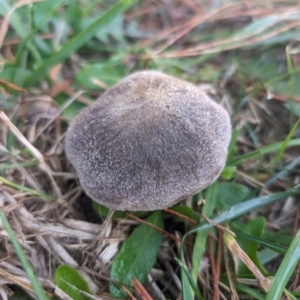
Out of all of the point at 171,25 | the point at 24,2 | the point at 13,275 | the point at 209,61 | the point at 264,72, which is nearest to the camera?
the point at 13,275

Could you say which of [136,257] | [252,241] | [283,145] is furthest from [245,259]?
[283,145]

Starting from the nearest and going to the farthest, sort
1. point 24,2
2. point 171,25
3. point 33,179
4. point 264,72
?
point 33,179
point 24,2
point 264,72
point 171,25

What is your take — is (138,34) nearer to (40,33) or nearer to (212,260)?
(40,33)

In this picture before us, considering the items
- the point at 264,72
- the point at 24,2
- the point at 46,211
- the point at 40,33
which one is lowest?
the point at 46,211

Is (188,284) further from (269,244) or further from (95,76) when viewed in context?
(95,76)

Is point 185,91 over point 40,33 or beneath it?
beneath

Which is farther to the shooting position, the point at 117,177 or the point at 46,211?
the point at 46,211

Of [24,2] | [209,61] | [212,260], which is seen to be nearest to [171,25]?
[209,61]
